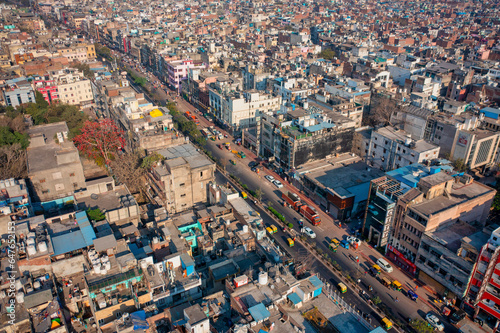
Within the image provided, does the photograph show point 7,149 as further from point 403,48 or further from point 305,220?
point 403,48

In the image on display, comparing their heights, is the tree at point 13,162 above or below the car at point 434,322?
above

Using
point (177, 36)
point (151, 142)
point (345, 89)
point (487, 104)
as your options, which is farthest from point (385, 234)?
point (177, 36)

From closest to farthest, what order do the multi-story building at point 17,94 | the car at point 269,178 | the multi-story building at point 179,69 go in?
the car at point 269,178 → the multi-story building at point 17,94 → the multi-story building at point 179,69

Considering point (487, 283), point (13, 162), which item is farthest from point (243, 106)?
point (487, 283)

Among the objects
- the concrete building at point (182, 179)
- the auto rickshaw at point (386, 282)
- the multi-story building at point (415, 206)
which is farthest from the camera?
the concrete building at point (182, 179)

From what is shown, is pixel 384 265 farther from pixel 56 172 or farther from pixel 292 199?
pixel 56 172

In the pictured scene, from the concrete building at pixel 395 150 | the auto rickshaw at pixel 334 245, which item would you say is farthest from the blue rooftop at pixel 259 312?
the concrete building at pixel 395 150

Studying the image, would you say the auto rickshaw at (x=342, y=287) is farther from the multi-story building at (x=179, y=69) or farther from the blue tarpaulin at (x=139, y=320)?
the multi-story building at (x=179, y=69)
